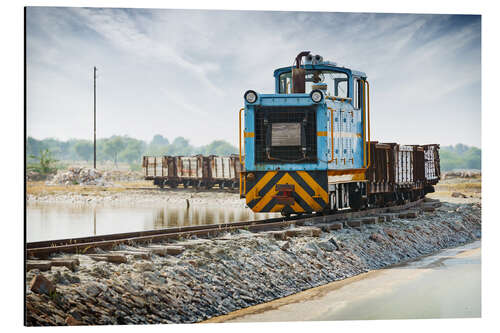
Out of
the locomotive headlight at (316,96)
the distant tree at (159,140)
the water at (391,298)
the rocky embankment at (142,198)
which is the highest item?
the distant tree at (159,140)

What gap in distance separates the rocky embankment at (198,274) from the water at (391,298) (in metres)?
0.33

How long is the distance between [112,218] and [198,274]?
14.3 m

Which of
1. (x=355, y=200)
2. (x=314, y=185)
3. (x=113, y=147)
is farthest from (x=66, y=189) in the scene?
(x=113, y=147)

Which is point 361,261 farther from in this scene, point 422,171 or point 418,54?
point 422,171

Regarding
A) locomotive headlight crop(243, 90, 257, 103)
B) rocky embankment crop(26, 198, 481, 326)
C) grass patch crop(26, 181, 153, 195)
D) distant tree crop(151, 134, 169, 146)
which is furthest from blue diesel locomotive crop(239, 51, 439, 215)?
distant tree crop(151, 134, 169, 146)

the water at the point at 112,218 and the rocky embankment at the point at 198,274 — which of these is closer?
the rocky embankment at the point at 198,274

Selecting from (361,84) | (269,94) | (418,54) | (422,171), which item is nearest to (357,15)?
(418,54)

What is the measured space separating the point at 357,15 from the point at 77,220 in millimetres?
14328

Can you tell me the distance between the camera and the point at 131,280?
7742mm

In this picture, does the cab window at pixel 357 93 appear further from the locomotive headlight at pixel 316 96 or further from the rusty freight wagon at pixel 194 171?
the rusty freight wagon at pixel 194 171

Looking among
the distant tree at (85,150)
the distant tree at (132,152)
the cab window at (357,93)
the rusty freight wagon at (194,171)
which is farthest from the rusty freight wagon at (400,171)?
the distant tree at (132,152)

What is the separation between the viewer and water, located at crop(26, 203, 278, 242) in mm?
17219

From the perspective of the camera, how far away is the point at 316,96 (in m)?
12.2

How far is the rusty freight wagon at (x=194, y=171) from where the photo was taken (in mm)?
36812
